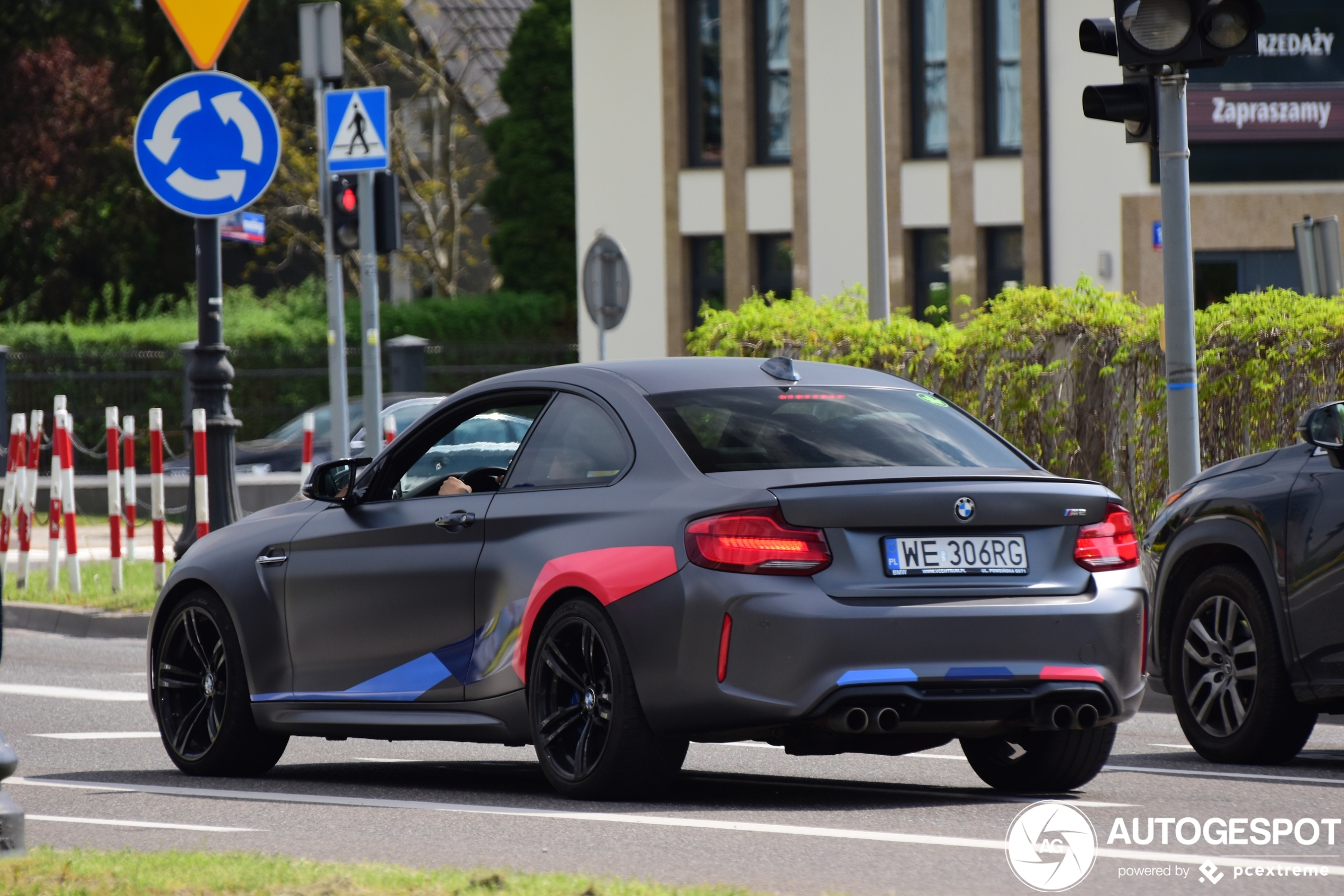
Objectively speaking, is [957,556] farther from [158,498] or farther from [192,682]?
[158,498]

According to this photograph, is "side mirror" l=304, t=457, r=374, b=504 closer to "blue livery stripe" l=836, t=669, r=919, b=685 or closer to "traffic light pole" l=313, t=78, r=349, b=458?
"blue livery stripe" l=836, t=669, r=919, b=685

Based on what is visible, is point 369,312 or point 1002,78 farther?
point 1002,78

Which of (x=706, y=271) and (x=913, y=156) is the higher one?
(x=913, y=156)

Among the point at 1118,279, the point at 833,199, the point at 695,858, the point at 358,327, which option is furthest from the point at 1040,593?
the point at 358,327

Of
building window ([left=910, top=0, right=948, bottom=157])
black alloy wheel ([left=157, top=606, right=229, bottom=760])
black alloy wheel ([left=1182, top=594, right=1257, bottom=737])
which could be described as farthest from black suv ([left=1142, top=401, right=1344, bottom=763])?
building window ([left=910, top=0, right=948, bottom=157])

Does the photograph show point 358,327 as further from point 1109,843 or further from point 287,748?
point 1109,843

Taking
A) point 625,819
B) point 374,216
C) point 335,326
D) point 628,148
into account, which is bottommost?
point 625,819

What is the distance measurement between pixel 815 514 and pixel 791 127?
98.1ft

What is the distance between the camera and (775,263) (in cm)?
3728

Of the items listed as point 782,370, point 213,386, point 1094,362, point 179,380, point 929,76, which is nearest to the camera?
point 782,370

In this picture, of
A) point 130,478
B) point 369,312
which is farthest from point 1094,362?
point 130,478

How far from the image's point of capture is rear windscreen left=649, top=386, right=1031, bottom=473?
7711mm

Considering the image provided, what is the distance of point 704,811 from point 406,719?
132 cm

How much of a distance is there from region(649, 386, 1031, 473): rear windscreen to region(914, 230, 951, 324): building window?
88.4 ft
